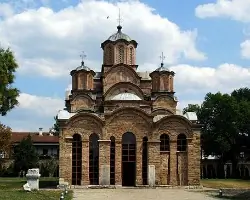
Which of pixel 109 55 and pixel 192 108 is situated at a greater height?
pixel 109 55

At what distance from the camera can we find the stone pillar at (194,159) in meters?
37.3

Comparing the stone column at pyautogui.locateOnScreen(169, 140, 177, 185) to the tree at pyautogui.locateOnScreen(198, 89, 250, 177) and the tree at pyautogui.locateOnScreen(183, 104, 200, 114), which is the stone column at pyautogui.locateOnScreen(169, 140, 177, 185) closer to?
the tree at pyautogui.locateOnScreen(198, 89, 250, 177)

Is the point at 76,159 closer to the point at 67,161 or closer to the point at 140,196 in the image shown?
the point at 67,161

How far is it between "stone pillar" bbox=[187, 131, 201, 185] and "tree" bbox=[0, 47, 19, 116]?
14433 millimetres

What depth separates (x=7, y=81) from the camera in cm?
3131

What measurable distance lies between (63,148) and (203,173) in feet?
114

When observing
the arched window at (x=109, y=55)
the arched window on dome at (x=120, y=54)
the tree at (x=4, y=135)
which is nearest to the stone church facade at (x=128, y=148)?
the tree at (x=4, y=135)

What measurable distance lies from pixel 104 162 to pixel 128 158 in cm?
206

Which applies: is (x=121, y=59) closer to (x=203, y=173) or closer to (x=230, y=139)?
(x=230, y=139)

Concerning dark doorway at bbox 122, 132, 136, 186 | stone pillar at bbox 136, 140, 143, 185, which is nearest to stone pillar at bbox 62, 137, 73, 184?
dark doorway at bbox 122, 132, 136, 186

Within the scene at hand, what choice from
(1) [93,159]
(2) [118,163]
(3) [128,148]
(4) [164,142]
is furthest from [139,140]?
(1) [93,159]

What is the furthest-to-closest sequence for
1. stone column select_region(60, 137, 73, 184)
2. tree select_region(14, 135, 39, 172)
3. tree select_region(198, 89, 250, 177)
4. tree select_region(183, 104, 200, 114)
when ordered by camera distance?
1. tree select_region(183, 104, 200, 114)
2. tree select_region(198, 89, 250, 177)
3. tree select_region(14, 135, 39, 172)
4. stone column select_region(60, 137, 73, 184)

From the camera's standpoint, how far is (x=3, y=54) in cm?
3153

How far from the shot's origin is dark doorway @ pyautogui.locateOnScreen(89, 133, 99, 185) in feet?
122
